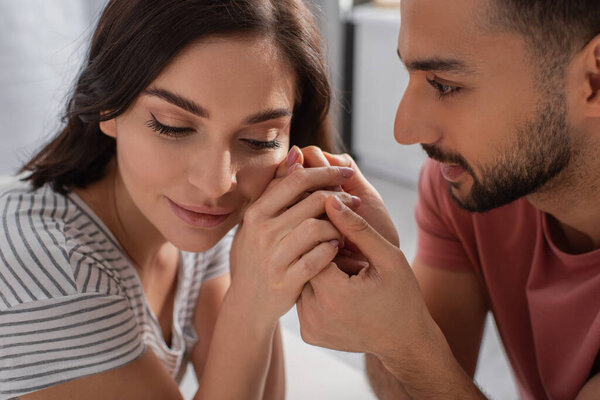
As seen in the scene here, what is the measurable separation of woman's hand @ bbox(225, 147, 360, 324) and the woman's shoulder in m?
0.23

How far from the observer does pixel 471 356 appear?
1.45 meters

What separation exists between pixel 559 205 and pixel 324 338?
0.52 m

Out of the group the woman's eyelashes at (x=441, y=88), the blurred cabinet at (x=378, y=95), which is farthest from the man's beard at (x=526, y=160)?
the blurred cabinet at (x=378, y=95)

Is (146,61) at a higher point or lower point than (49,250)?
higher

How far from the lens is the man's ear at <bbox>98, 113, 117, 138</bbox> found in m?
1.18

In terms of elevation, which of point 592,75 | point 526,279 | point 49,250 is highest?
point 592,75

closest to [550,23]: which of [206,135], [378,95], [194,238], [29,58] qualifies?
[206,135]

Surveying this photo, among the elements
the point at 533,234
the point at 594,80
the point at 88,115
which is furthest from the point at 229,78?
the point at 533,234

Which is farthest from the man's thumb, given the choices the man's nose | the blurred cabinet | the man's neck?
the blurred cabinet

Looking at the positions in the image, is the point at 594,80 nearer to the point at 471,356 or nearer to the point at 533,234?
the point at 533,234

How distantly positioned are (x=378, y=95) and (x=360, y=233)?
10.5ft

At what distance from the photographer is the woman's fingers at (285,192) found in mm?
1107

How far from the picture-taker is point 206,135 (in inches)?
42.3

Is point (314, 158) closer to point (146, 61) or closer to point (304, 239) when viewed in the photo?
Result: point (304, 239)
